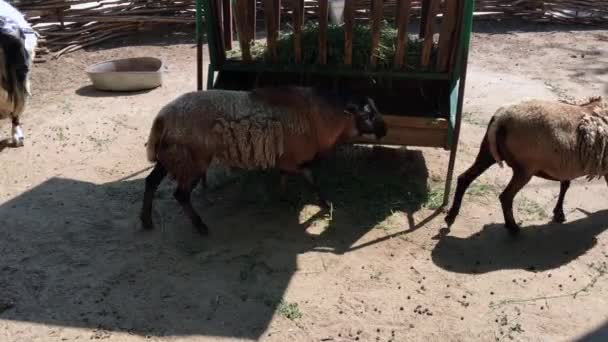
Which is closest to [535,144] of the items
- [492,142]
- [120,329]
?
[492,142]

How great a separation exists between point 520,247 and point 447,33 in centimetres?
202

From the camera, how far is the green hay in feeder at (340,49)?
18.9 ft

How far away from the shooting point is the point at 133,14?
11.4m

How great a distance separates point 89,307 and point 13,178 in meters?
2.59

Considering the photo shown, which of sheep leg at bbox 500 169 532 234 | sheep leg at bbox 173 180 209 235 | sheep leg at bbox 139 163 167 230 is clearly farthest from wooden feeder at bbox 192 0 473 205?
sheep leg at bbox 173 180 209 235

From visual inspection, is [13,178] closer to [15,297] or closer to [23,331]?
[15,297]

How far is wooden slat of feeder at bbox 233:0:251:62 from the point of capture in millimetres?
5578

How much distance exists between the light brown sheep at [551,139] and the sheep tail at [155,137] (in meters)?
2.76

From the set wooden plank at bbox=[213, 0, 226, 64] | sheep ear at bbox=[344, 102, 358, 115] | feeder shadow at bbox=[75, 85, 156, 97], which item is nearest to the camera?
sheep ear at bbox=[344, 102, 358, 115]

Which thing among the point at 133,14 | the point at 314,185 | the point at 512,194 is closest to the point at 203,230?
the point at 314,185

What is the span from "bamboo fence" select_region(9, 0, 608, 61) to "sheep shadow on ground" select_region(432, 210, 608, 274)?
539 centimetres

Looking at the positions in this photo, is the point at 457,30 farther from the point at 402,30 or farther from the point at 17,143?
the point at 17,143

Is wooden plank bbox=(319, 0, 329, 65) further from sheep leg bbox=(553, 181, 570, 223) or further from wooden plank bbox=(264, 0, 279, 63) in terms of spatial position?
sheep leg bbox=(553, 181, 570, 223)

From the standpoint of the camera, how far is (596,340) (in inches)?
150
